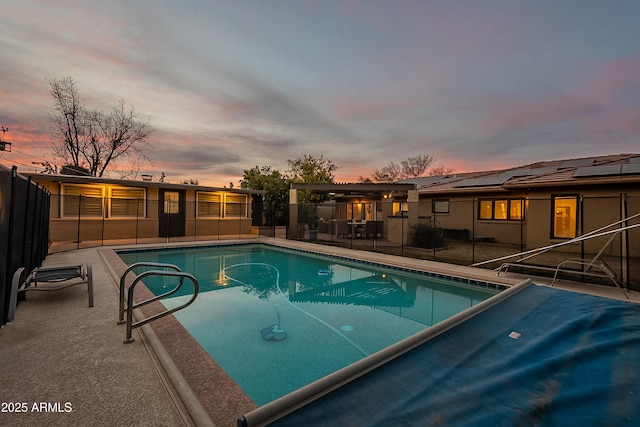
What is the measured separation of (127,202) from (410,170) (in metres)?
30.6

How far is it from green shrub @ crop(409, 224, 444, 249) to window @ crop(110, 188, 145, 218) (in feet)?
41.5

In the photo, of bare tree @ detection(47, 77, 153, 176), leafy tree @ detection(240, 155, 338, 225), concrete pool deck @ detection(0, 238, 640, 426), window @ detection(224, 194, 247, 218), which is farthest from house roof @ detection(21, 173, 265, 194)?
bare tree @ detection(47, 77, 153, 176)

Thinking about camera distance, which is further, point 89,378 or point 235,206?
point 235,206

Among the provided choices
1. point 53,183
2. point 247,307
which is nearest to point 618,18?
point 247,307

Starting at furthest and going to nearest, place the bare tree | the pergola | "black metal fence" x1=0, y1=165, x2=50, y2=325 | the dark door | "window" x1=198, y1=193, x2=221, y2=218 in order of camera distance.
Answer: the bare tree < "window" x1=198, y1=193, x2=221, y2=218 < the dark door < the pergola < "black metal fence" x1=0, y1=165, x2=50, y2=325

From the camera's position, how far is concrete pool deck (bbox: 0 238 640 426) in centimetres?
195

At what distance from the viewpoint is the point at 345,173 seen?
33.5 meters

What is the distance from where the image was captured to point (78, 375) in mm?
2445

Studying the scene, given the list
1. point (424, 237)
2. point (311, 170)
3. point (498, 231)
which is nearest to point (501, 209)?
point (498, 231)

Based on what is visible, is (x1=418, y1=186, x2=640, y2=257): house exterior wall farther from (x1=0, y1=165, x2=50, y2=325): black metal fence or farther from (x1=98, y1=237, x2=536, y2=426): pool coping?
(x1=0, y1=165, x2=50, y2=325): black metal fence

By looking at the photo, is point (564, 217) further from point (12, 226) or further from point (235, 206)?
point (235, 206)

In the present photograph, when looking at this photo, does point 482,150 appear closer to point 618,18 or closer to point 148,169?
point 618,18

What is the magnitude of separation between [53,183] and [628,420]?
1671 centimetres

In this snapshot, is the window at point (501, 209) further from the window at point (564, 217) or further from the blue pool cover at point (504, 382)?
the blue pool cover at point (504, 382)
